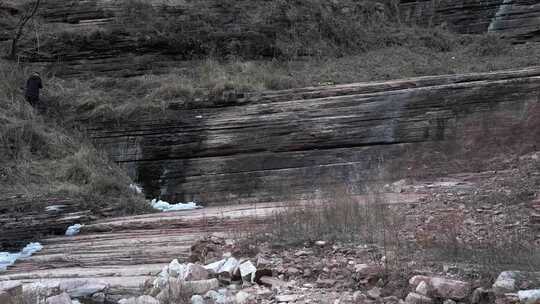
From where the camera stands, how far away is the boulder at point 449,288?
3812mm

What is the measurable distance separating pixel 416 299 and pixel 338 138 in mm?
6219

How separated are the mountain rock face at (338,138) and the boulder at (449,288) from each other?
16.7 feet

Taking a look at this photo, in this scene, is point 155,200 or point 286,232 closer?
point 286,232

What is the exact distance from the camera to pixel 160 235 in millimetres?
7543

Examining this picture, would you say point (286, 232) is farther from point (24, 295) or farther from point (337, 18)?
point (337, 18)

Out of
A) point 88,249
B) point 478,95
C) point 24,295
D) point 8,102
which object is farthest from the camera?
point 8,102

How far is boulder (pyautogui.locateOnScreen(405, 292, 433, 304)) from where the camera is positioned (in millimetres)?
3826

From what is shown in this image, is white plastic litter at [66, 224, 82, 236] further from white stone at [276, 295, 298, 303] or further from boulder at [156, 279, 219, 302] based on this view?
white stone at [276, 295, 298, 303]

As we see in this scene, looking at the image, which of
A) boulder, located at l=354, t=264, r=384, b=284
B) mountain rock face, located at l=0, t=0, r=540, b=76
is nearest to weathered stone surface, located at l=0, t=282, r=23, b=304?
boulder, located at l=354, t=264, r=384, b=284

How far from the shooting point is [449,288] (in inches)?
151

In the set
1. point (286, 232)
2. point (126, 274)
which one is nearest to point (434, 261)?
point (286, 232)

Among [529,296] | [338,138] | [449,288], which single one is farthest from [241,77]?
[529,296]

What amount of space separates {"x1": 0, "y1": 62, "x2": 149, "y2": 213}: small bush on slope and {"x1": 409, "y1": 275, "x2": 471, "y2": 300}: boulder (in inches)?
260

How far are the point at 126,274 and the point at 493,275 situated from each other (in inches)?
147
